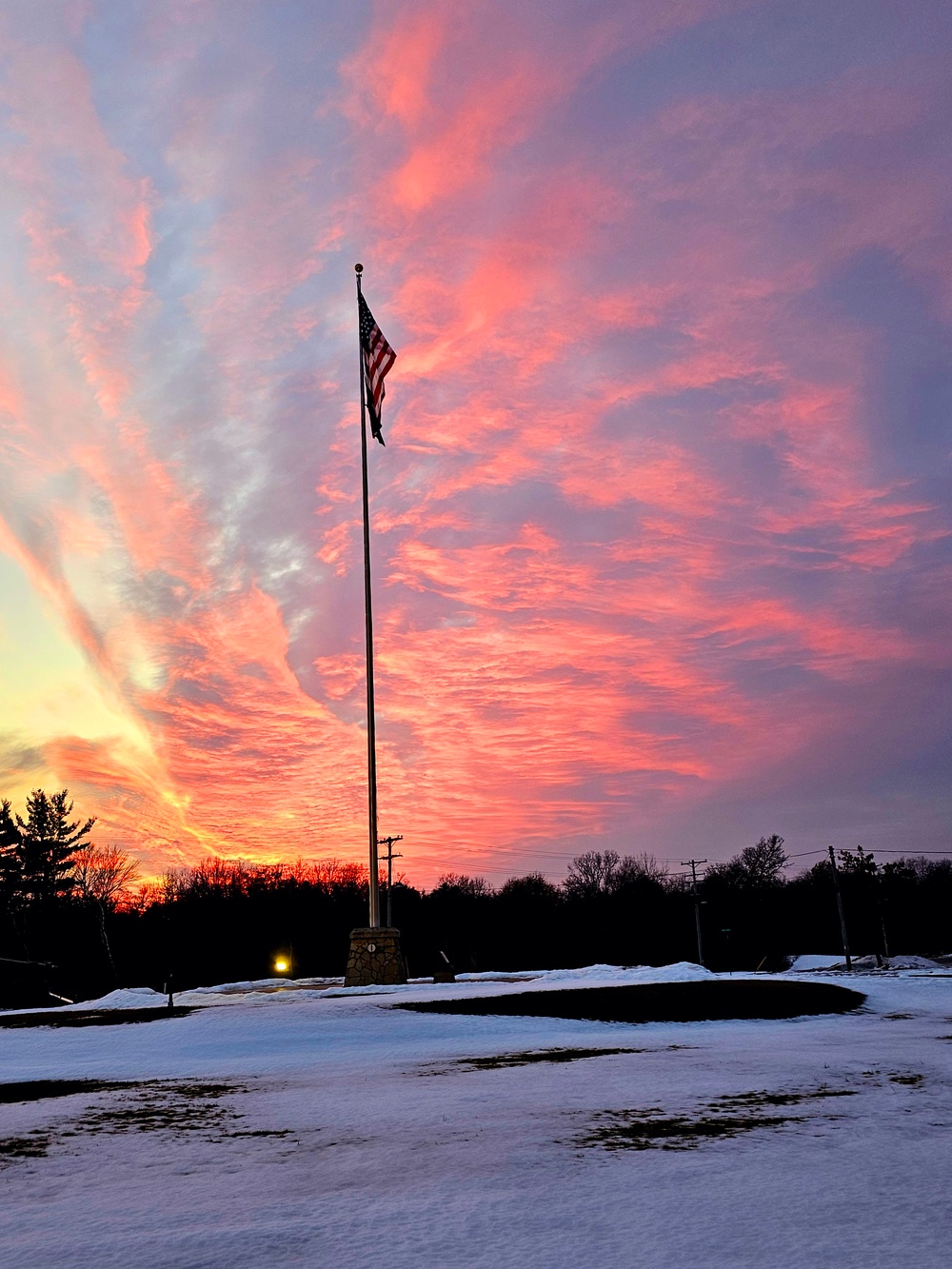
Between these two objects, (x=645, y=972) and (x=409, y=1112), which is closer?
(x=409, y=1112)

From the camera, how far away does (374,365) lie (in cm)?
2788

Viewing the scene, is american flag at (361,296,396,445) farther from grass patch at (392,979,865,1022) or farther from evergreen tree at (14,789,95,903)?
evergreen tree at (14,789,95,903)

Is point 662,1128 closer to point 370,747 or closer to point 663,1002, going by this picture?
point 663,1002

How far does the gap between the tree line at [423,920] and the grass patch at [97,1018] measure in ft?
161

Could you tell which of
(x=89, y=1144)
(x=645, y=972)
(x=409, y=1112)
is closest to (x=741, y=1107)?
(x=409, y=1112)

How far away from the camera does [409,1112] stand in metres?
7.37

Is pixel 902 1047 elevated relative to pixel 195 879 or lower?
lower

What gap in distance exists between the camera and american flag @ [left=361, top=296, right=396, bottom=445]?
91.2ft

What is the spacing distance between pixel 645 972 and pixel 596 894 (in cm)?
9435

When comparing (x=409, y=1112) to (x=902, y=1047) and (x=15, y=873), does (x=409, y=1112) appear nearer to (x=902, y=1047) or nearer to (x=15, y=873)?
(x=902, y=1047)

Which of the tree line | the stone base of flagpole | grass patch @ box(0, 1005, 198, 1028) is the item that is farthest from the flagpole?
Answer: the tree line

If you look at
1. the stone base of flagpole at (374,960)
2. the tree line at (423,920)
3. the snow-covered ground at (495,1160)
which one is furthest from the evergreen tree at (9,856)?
the snow-covered ground at (495,1160)

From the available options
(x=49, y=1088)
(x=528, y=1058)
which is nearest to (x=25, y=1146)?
(x=49, y=1088)

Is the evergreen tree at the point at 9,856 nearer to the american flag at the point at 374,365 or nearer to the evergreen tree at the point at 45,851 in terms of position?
the evergreen tree at the point at 45,851
